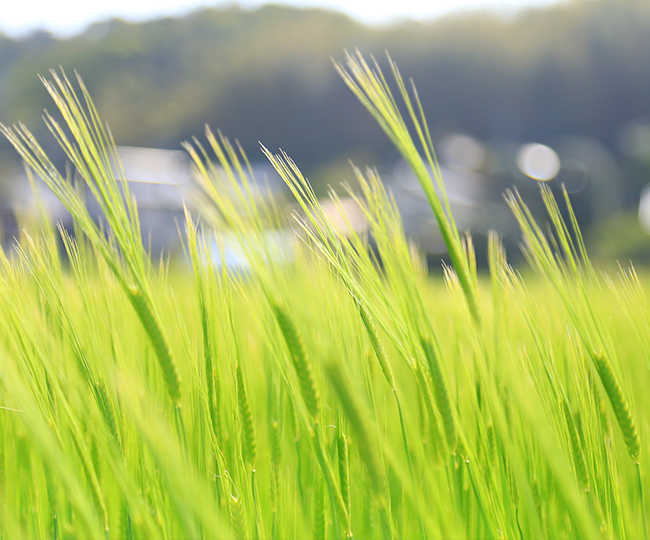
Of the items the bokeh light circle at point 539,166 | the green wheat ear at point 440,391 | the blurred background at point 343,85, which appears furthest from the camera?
the blurred background at point 343,85

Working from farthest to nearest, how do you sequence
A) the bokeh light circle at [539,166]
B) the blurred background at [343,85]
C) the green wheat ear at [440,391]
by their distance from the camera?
the blurred background at [343,85], the bokeh light circle at [539,166], the green wheat ear at [440,391]

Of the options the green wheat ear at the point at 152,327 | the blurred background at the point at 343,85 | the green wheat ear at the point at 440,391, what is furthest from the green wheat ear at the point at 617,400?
the blurred background at the point at 343,85

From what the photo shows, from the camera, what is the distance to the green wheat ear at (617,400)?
552 mm

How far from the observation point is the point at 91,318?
596 mm

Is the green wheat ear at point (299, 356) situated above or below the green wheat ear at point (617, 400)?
above

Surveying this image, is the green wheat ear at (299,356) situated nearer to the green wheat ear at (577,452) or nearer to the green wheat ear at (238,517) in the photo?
the green wheat ear at (238,517)

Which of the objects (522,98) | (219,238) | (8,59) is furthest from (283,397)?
(8,59)

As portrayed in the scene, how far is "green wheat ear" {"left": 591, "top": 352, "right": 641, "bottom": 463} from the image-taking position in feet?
1.81

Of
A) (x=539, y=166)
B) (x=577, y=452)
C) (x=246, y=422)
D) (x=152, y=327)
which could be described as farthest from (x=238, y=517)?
(x=539, y=166)

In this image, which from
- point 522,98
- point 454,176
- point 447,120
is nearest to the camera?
point 454,176

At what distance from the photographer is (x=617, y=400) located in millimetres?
555

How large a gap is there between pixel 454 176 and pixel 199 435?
756 inches

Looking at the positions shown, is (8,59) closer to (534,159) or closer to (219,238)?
(534,159)

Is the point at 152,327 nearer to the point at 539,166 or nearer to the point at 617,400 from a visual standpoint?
the point at 617,400
